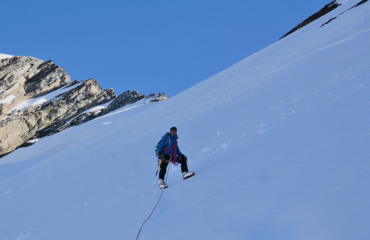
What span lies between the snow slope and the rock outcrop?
35.9 meters

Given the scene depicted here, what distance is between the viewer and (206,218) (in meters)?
4.07

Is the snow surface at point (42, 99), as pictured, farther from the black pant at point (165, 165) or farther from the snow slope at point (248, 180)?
the black pant at point (165, 165)

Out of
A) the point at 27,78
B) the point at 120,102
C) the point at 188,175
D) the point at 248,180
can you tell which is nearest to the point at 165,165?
the point at 188,175

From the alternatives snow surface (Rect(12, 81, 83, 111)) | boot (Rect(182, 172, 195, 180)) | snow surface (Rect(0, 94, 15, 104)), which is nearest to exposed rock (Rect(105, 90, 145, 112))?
A: snow surface (Rect(12, 81, 83, 111))

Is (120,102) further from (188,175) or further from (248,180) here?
(248,180)

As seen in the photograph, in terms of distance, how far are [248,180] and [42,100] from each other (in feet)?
222

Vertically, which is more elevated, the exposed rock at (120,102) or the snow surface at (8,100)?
the snow surface at (8,100)

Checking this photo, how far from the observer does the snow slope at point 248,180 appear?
129 inches

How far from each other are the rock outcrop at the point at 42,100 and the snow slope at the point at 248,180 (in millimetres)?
35900

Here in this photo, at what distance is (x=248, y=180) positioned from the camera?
4773 mm

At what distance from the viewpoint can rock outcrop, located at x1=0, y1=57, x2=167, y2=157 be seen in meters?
49.7

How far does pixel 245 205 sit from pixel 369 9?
2516 cm

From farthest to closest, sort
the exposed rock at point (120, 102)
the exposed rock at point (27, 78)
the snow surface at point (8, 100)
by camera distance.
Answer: the exposed rock at point (27, 78) < the snow surface at point (8, 100) < the exposed rock at point (120, 102)

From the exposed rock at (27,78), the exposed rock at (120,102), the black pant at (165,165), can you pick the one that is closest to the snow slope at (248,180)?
the black pant at (165,165)
